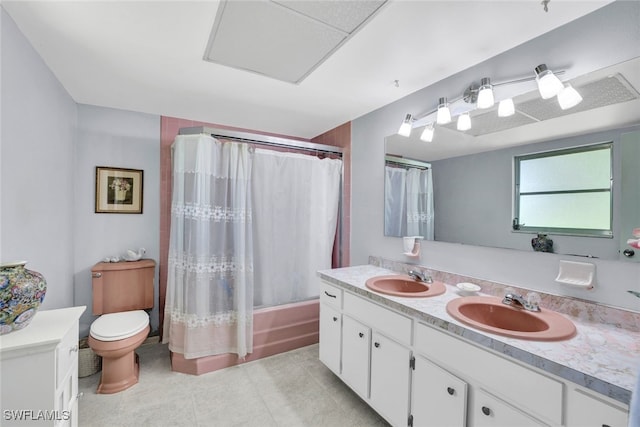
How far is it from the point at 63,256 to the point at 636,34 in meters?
3.64

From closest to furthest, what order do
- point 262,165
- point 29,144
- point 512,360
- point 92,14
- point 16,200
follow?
1. point 512,360
2. point 92,14
3. point 16,200
4. point 29,144
5. point 262,165

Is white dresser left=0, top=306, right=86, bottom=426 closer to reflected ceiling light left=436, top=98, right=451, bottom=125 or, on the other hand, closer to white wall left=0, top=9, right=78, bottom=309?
white wall left=0, top=9, right=78, bottom=309

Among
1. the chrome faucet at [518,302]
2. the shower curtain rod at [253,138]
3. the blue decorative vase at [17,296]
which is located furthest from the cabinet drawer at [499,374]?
the shower curtain rod at [253,138]

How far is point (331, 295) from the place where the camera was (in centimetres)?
206

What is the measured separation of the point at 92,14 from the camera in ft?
4.32

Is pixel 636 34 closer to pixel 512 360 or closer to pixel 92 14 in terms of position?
pixel 512 360

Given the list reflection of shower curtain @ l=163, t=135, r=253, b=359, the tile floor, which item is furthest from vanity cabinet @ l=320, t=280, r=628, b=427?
reflection of shower curtain @ l=163, t=135, r=253, b=359

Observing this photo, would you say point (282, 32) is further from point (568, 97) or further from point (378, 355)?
point (378, 355)

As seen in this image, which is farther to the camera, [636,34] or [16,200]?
[16,200]

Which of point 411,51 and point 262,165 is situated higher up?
point 411,51

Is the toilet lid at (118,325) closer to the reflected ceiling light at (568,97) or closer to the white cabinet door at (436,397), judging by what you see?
the white cabinet door at (436,397)

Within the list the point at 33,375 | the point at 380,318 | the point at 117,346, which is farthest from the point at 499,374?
the point at 117,346

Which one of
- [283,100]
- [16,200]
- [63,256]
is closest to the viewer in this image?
[16,200]

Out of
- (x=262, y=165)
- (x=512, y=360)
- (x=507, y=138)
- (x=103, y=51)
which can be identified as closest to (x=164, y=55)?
(x=103, y=51)
